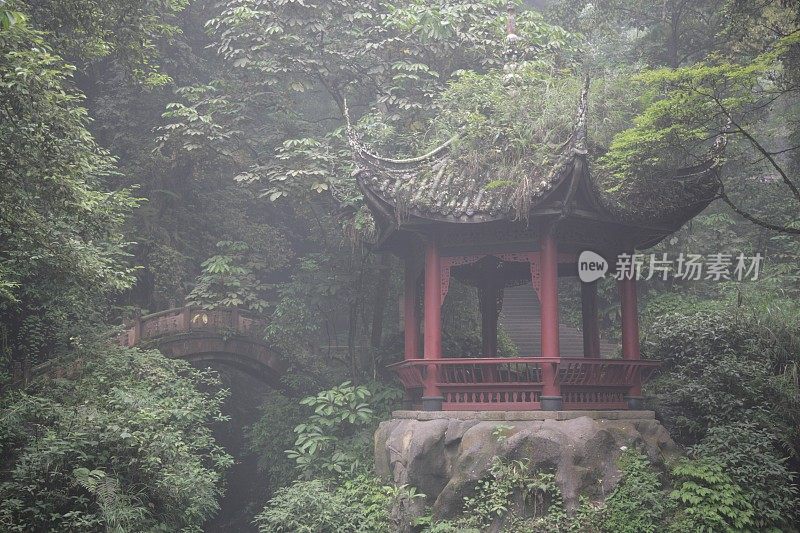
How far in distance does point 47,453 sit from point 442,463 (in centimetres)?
574

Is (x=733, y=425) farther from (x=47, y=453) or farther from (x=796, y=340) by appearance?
(x=47, y=453)

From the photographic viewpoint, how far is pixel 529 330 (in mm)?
24141

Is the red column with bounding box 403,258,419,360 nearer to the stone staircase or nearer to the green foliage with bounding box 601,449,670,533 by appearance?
the green foliage with bounding box 601,449,670,533

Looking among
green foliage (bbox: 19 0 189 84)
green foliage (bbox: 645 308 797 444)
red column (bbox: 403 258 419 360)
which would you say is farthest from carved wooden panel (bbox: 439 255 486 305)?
green foliage (bbox: 19 0 189 84)

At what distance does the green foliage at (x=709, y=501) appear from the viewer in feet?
34.6

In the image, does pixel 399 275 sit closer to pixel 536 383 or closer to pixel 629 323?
pixel 629 323

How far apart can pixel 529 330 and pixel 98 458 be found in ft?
49.6

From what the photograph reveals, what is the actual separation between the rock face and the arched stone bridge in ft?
23.9

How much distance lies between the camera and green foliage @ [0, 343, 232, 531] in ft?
35.6

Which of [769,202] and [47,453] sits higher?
[769,202]

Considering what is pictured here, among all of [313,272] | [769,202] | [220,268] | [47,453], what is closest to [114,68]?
[220,268]

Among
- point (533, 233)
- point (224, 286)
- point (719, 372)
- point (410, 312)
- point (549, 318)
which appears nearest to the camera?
point (549, 318)

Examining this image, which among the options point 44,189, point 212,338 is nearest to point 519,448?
point 44,189

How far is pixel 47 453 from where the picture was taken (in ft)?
36.2
